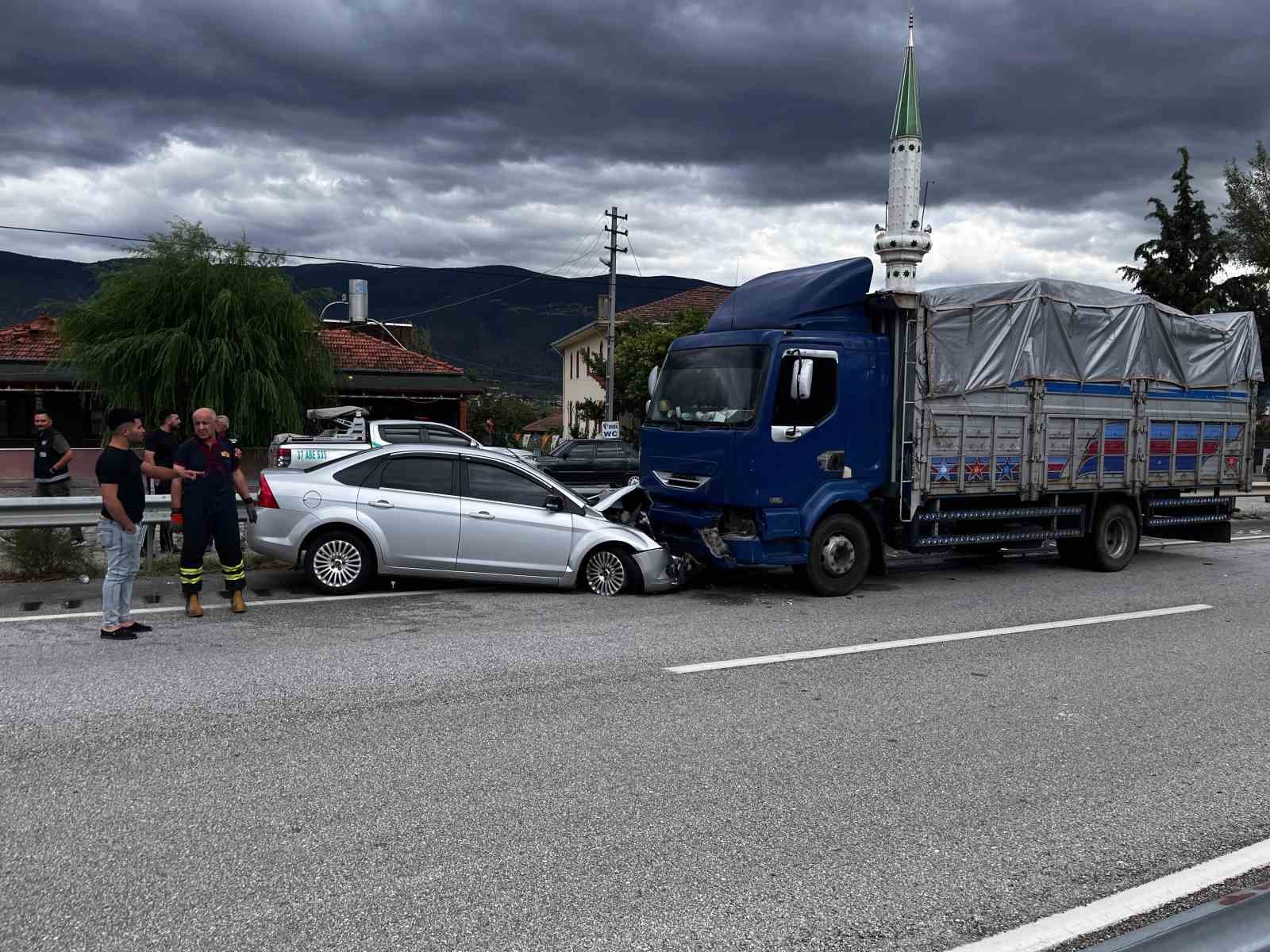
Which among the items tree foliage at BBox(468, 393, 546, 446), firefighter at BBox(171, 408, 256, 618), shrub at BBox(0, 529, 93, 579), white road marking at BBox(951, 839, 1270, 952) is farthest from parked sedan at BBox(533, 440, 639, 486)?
tree foliage at BBox(468, 393, 546, 446)

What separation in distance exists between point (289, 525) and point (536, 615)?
8.43 ft

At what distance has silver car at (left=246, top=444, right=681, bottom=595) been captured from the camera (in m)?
9.60

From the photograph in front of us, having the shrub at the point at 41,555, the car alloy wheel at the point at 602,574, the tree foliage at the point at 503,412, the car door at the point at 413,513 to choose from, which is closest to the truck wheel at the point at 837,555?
the car alloy wheel at the point at 602,574

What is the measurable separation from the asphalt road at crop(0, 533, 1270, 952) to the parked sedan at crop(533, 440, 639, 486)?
1477cm

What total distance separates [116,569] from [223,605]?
1.57 m

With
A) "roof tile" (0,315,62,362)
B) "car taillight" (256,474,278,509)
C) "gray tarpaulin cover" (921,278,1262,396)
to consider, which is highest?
"roof tile" (0,315,62,362)

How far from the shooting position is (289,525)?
9562 mm

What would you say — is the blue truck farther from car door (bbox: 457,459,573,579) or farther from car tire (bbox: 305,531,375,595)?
car tire (bbox: 305,531,375,595)

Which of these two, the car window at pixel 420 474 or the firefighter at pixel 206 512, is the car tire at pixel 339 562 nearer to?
the car window at pixel 420 474

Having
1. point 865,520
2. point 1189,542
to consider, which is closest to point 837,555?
point 865,520

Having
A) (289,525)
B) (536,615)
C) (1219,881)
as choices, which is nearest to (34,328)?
(289,525)

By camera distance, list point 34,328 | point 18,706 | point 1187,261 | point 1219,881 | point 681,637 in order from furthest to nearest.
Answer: point 1187,261, point 34,328, point 681,637, point 18,706, point 1219,881

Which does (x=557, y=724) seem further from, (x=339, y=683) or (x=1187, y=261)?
(x=1187, y=261)

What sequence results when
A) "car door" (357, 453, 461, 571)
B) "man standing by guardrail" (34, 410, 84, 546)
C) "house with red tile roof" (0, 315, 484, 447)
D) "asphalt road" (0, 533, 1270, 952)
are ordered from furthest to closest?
"house with red tile roof" (0, 315, 484, 447) < "man standing by guardrail" (34, 410, 84, 546) < "car door" (357, 453, 461, 571) < "asphalt road" (0, 533, 1270, 952)
